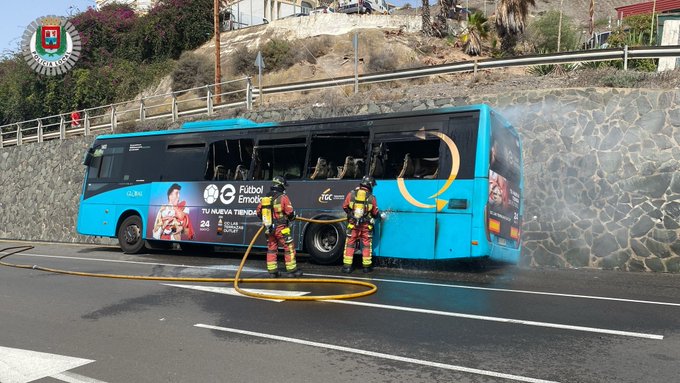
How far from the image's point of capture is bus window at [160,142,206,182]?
1397 centimetres

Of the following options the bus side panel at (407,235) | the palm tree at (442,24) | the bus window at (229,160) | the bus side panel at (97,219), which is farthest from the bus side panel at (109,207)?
the palm tree at (442,24)

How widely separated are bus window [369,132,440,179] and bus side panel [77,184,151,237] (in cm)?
679

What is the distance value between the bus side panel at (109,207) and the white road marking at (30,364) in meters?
9.59

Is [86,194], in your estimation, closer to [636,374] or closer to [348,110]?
[348,110]

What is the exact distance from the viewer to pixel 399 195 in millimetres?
10797

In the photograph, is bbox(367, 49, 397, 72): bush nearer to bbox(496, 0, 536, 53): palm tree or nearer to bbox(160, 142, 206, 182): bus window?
bbox(496, 0, 536, 53): palm tree

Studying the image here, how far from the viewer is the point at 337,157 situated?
1209 centimetres

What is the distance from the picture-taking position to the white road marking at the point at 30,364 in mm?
4941

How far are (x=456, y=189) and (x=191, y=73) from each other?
117ft

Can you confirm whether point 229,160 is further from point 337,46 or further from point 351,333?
point 337,46

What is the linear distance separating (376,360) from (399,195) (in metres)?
5.90

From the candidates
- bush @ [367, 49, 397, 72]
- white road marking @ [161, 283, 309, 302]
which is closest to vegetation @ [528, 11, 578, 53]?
bush @ [367, 49, 397, 72]

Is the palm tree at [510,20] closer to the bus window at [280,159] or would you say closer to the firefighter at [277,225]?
the bus window at [280,159]

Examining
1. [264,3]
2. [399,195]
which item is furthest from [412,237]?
[264,3]
